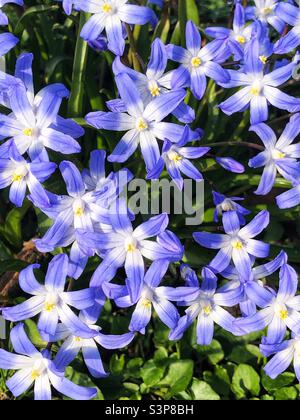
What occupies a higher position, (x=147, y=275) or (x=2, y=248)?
(x=2, y=248)

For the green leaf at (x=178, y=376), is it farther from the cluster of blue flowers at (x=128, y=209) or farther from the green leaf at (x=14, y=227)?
the green leaf at (x=14, y=227)

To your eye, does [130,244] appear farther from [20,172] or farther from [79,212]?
[20,172]

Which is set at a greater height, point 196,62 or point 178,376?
point 196,62

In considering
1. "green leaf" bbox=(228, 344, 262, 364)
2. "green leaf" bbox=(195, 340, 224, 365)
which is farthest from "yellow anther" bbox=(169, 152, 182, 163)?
"green leaf" bbox=(228, 344, 262, 364)

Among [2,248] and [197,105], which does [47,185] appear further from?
[197,105]

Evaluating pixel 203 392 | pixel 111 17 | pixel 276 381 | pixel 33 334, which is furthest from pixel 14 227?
pixel 276 381

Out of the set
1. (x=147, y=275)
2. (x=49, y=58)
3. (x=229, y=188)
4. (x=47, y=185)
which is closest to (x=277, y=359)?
(x=147, y=275)
